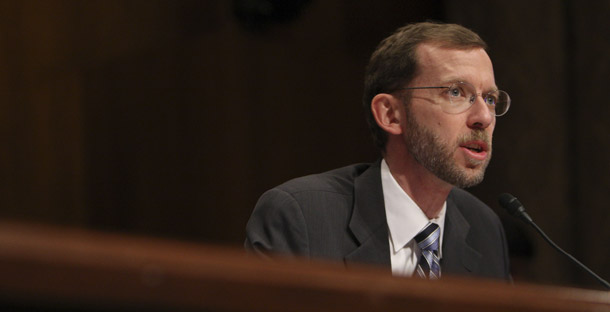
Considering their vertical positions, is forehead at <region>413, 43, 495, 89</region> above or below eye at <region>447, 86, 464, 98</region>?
above

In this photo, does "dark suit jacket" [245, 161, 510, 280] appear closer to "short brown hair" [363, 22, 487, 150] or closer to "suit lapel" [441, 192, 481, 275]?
"suit lapel" [441, 192, 481, 275]

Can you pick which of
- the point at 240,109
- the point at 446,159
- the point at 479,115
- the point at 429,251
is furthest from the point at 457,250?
the point at 240,109

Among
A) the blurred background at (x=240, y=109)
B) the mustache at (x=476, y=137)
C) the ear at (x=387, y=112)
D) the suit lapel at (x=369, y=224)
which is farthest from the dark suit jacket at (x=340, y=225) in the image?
the blurred background at (x=240, y=109)

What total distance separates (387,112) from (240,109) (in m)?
1.89

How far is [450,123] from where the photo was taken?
67.5 inches


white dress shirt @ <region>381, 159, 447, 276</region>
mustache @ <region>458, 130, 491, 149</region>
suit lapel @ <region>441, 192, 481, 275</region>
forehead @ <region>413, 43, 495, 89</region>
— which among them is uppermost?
forehead @ <region>413, 43, 495, 89</region>

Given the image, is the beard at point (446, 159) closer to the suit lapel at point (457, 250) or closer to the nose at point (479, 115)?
the nose at point (479, 115)

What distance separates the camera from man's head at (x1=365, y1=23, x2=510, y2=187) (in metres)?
1.71

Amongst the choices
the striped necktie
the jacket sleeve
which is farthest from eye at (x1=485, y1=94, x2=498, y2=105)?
the jacket sleeve

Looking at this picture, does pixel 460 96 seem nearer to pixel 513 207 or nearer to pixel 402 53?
pixel 402 53

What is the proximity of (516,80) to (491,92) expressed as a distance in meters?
1.46

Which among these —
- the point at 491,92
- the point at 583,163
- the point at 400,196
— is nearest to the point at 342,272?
the point at 400,196

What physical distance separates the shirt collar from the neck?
1.0 inches

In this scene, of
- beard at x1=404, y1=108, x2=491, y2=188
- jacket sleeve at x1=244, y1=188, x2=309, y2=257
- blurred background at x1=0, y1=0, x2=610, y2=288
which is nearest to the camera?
jacket sleeve at x1=244, y1=188, x2=309, y2=257
